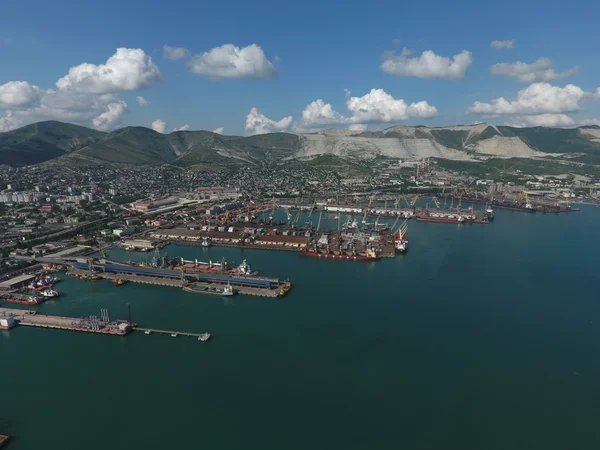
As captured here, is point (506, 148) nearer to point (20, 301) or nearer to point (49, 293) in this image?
point (49, 293)

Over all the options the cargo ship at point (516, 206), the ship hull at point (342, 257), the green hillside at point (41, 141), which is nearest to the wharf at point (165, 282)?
the ship hull at point (342, 257)

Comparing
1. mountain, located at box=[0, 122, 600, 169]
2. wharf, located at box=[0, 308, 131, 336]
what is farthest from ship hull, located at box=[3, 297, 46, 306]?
mountain, located at box=[0, 122, 600, 169]

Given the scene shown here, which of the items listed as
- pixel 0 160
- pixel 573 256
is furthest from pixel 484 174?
pixel 0 160

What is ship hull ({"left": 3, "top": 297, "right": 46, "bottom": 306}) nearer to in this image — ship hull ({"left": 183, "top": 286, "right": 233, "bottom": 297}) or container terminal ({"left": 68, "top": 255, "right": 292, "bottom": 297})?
container terminal ({"left": 68, "top": 255, "right": 292, "bottom": 297})

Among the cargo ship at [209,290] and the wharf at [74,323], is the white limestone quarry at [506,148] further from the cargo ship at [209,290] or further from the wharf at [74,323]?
the wharf at [74,323]

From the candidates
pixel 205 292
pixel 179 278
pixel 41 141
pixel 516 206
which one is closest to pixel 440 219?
pixel 516 206

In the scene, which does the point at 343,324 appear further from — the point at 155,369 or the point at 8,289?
the point at 8,289
